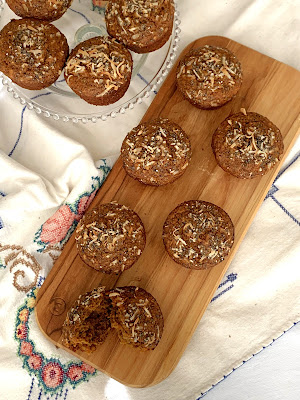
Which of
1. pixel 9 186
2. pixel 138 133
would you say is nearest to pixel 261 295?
pixel 138 133

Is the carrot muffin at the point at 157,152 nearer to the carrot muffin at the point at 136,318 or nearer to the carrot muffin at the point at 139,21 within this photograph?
the carrot muffin at the point at 139,21

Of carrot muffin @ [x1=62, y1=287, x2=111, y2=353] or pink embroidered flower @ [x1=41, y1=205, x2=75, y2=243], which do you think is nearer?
carrot muffin @ [x1=62, y1=287, x2=111, y2=353]

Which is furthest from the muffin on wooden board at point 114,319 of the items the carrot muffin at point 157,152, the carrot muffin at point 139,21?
the carrot muffin at point 139,21

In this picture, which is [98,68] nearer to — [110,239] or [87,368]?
[110,239]

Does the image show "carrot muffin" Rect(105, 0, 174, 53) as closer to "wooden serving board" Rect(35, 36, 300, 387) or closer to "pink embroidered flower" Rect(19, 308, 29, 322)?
"wooden serving board" Rect(35, 36, 300, 387)

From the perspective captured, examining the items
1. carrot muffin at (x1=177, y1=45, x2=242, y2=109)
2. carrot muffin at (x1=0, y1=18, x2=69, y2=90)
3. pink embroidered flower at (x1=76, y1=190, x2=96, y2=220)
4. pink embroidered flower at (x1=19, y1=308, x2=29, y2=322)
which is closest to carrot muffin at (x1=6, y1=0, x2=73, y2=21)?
carrot muffin at (x1=0, y1=18, x2=69, y2=90)

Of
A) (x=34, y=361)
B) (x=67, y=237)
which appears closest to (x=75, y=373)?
(x=34, y=361)

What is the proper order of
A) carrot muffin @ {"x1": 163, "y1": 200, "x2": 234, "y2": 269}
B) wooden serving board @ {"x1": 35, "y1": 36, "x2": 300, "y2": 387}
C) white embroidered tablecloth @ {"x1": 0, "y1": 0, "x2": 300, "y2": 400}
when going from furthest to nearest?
white embroidered tablecloth @ {"x1": 0, "y1": 0, "x2": 300, "y2": 400} < wooden serving board @ {"x1": 35, "y1": 36, "x2": 300, "y2": 387} < carrot muffin @ {"x1": 163, "y1": 200, "x2": 234, "y2": 269}
